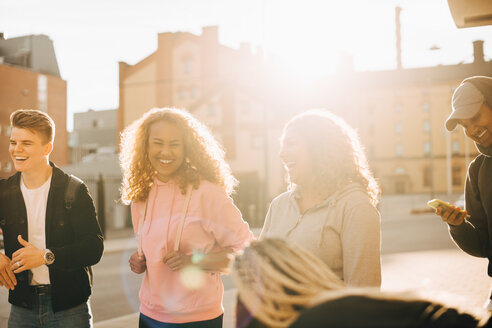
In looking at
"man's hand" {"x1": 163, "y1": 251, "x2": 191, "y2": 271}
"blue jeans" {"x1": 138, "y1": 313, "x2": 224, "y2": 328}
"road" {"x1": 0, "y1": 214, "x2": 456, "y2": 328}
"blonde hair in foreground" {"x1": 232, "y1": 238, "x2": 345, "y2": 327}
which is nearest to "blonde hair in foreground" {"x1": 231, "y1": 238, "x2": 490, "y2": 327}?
"blonde hair in foreground" {"x1": 232, "y1": 238, "x2": 345, "y2": 327}

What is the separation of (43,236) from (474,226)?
2346 millimetres

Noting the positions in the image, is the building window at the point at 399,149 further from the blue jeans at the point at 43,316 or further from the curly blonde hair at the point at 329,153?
the blue jeans at the point at 43,316

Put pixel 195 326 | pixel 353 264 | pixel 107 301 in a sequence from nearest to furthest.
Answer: pixel 353 264 < pixel 195 326 < pixel 107 301

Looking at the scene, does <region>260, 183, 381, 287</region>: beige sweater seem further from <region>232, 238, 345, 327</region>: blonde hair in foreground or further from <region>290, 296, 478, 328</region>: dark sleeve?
<region>290, 296, 478, 328</region>: dark sleeve

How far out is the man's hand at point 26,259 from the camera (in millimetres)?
2975

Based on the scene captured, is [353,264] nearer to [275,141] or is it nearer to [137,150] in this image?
[137,150]

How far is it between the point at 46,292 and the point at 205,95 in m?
36.4

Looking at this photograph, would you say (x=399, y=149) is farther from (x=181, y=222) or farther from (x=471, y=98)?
(x=181, y=222)

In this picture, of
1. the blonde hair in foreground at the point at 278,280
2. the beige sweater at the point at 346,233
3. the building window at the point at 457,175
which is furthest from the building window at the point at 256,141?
the blonde hair in foreground at the point at 278,280

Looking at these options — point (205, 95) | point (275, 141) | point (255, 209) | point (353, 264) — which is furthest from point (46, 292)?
point (205, 95)

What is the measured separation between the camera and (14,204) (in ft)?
10.6

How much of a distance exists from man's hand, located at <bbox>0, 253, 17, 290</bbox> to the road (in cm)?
466

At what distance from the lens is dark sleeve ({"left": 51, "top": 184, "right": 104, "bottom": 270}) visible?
307cm

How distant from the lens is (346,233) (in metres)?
2.51
